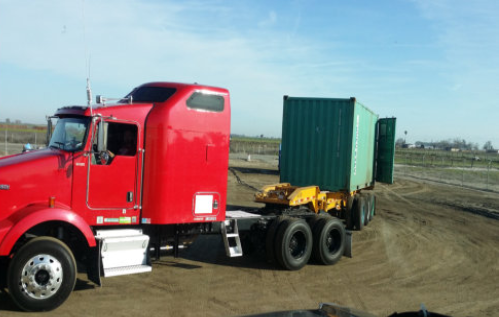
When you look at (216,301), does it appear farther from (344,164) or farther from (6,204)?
(344,164)

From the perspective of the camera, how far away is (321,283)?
331 inches

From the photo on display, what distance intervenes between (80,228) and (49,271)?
68cm

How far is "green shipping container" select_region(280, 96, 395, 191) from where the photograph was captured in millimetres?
12383

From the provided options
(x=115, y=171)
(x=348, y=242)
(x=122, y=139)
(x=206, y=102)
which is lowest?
(x=348, y=242)

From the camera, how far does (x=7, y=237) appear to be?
5.91 metres

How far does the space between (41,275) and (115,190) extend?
161 cm

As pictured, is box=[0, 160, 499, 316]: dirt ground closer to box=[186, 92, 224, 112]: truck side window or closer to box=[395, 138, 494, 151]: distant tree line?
box=[186, 92, 224, 112]: truck side window

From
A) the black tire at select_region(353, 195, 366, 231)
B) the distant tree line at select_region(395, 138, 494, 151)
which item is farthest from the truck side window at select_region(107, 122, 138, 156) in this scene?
the distant tree line at select_region(395, 138, 494, 151)

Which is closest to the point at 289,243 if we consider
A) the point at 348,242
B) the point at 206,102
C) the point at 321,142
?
the point at 348,242

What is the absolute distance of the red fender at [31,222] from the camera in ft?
19.4

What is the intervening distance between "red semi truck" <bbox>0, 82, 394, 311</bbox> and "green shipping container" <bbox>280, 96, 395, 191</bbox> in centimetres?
452

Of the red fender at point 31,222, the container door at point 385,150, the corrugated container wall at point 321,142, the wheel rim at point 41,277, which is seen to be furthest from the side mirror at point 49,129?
the container door at point 385,150

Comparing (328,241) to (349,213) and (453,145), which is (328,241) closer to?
(349,213)

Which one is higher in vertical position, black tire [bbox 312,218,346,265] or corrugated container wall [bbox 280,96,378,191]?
corrugated container wall [bbox 280,96,378,191]
